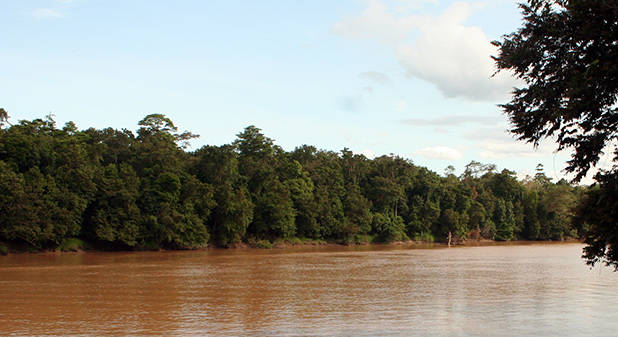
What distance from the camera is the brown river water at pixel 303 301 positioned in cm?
1567

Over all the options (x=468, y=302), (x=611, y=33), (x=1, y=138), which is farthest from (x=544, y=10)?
(x=1, y=138)

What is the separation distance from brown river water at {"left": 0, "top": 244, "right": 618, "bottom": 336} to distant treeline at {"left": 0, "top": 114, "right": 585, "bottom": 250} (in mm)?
7067

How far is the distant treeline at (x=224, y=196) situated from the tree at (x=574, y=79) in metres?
16.6

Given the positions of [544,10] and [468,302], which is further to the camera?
[468,302]

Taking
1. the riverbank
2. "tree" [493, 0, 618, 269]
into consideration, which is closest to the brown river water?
"tree" [493, 0, 618, 269]

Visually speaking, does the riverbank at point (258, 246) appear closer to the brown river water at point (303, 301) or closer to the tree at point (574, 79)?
the brown river water at point (303, 301)

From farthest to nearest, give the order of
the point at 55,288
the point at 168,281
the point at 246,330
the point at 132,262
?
1. the point at 132,262
2. the point at 168,281
3. the point at 55,288
4. the point at 246,330

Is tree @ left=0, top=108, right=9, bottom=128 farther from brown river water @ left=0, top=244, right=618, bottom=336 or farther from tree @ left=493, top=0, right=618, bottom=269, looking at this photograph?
tree @ left=493, top=0, right=618, bottom=269

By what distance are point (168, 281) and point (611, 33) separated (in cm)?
2356

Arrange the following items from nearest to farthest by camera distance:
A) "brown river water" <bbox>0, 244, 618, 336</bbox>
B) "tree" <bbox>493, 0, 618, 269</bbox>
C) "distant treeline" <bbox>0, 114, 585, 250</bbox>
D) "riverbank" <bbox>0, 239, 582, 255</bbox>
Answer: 1. "tree" <bbox>493, 0, 618, 269</bbox>
2. "brown river water" <bbox>0, 244, 618, 336</bbox>
3. "riverbank" <bbox>0, 239, 582, 255</bbox>
4. "distant treeline" <bbox>0, 114, 585, 250</bbox>

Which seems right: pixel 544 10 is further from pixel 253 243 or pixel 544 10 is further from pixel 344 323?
pixel 253 243

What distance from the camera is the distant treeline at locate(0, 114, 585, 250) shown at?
46.9m

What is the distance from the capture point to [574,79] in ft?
32.5

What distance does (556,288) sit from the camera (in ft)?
84.4
